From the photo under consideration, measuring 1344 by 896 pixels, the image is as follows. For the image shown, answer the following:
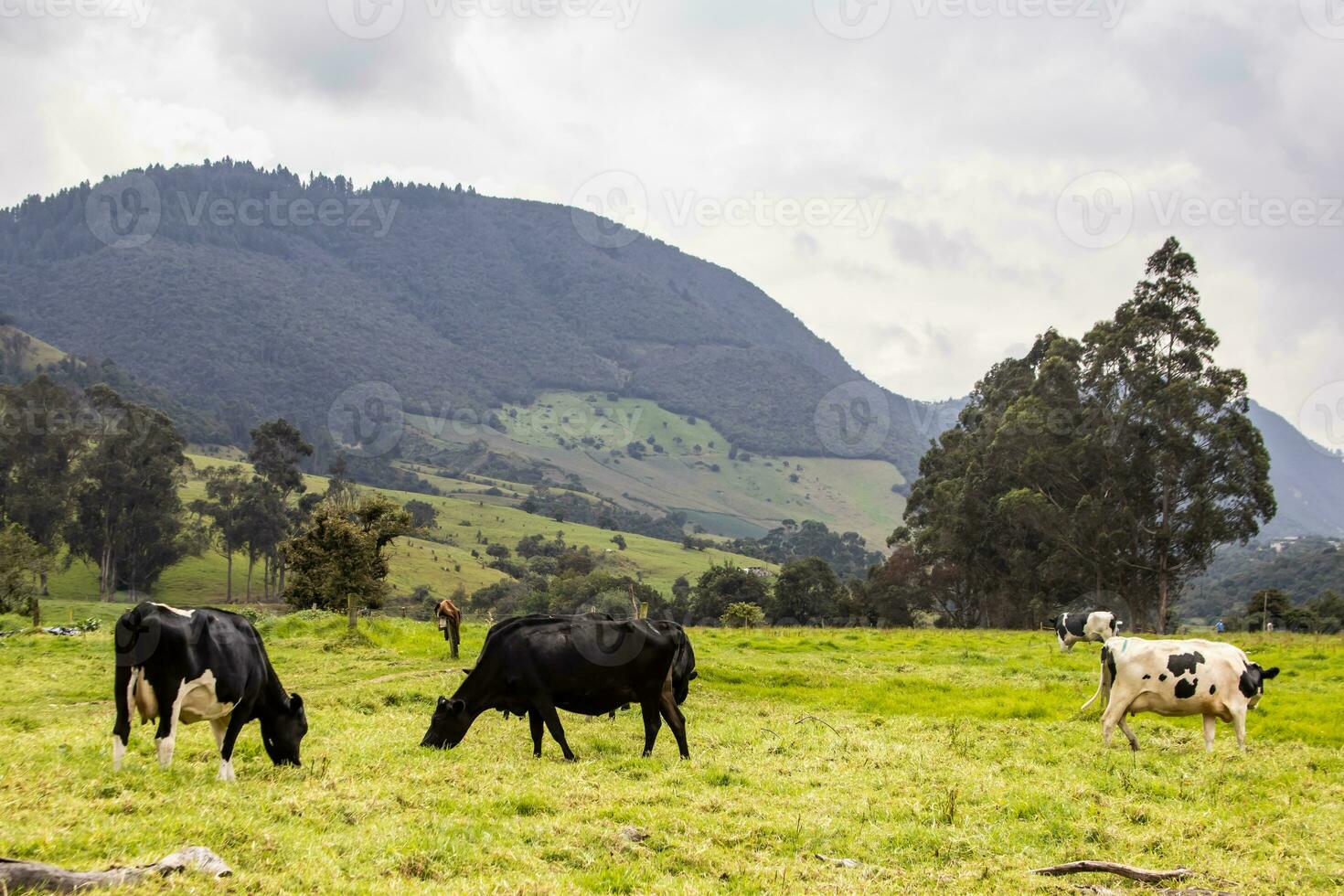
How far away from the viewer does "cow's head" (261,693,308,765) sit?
505 inches

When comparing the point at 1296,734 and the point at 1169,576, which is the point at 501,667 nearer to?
the point at 1296,734

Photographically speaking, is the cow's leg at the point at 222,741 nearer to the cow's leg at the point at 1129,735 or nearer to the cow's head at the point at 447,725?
the cow's head at the point at 447,725

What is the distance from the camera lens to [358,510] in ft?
123

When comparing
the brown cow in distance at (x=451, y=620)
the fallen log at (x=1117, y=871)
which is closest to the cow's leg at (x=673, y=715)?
the fallen log at (x=1117, y=871)

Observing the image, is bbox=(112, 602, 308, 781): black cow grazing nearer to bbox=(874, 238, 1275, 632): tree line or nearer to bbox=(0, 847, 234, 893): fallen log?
bbox=(0, 847, 234, 893): fallen log

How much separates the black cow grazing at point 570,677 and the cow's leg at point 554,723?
3cm

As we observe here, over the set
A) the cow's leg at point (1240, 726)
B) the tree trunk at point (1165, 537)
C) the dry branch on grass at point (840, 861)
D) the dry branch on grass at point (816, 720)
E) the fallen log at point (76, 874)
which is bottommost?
the dry branch on grass at point (816, 720)

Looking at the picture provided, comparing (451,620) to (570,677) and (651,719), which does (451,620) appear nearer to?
(570,677)

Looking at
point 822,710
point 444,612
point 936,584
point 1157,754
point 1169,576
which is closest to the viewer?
point 1157,754

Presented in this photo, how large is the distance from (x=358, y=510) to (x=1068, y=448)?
117 ft

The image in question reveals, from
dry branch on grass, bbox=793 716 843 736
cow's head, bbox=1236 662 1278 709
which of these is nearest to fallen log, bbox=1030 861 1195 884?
cow's head, bbox=1236 662 1278 709

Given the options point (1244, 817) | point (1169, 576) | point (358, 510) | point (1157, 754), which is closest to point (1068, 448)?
point (1169, 576)

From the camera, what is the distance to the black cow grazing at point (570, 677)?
15297 mm

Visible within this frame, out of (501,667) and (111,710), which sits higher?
(501,667)
